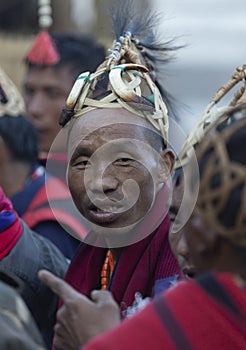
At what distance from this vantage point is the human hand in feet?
8.21

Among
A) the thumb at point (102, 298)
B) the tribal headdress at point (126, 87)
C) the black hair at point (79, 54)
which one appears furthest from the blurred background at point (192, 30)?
the thumb at point (102, 298)

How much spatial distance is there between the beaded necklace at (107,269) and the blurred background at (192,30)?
13.4ft

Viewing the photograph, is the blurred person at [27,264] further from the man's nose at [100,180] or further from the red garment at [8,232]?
the man's nose at [100,180]

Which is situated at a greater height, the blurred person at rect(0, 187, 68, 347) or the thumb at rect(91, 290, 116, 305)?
the thumb at rect(91, 290, 116, 305)

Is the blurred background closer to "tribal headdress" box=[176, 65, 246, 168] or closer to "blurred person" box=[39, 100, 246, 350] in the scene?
"tribal headdress" box=[176, 65, 246, 168]

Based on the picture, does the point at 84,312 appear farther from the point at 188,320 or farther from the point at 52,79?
the point at 52,79

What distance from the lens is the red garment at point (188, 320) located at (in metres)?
2.27

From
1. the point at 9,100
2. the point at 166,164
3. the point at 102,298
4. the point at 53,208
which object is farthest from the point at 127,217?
the point at 9,100

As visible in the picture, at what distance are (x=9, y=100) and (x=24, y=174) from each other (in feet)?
1.25

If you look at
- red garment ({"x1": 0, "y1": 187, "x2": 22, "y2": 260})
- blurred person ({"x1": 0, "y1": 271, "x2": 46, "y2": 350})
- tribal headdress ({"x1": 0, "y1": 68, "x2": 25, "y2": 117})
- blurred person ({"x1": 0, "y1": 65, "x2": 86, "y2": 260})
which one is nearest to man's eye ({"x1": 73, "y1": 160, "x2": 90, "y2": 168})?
red garment ({"x1": 0, "y1": 187, "x2": 22, "y2": 260})

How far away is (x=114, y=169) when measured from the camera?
3420 mm

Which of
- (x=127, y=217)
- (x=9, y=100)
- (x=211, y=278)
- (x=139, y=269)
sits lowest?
(x=9, y=100)

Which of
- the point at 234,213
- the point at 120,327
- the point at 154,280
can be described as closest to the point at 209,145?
the point at 234,213

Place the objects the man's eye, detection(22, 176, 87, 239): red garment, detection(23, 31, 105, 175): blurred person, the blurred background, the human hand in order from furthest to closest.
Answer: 1. the blurred background
2. detection(23, 31, 105, 175): blurred person
3. detection(22, 176, 87, 239): red garment
4. the man's eye
5. the human hand
